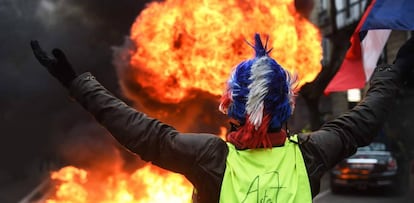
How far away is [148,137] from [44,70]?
19.0 feet

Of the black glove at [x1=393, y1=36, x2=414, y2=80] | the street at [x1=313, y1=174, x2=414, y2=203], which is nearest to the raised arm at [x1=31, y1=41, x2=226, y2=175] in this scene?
the black glove at [x1=393, y1=36, x2=414, y2=80]

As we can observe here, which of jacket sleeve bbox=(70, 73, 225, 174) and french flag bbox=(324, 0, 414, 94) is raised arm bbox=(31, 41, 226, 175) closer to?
jacket sleeve bbox=(70, 73, 225, 174)

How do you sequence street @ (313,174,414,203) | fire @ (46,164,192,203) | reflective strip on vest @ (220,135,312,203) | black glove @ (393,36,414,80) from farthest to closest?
street @ (313,174,414,203)
fire @ (46,164,192,203)
black glove @ (393,36,414,80)
reflective strip on vest @ (220,135,312,203)

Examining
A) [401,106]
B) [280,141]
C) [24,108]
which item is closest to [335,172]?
[401,106]

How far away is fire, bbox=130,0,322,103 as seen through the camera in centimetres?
514

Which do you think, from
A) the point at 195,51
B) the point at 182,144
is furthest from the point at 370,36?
the point at 182,144

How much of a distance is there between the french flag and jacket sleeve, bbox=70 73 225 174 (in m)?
3.22

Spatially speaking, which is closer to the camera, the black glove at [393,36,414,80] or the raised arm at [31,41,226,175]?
the raised arm at [31,41,226,175]

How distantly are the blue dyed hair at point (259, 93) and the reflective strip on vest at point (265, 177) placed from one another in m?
0.11

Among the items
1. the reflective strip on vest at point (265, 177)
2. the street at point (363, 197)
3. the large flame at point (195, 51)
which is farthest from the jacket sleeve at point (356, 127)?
the street at point (363, 197)

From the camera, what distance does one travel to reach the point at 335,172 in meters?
13.2

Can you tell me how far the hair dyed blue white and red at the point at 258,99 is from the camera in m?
1.94

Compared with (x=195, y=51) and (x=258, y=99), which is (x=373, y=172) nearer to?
(x=195, y=51)

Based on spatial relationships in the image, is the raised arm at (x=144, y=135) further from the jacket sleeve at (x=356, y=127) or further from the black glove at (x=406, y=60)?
the black glove at (x=406, y=60)
